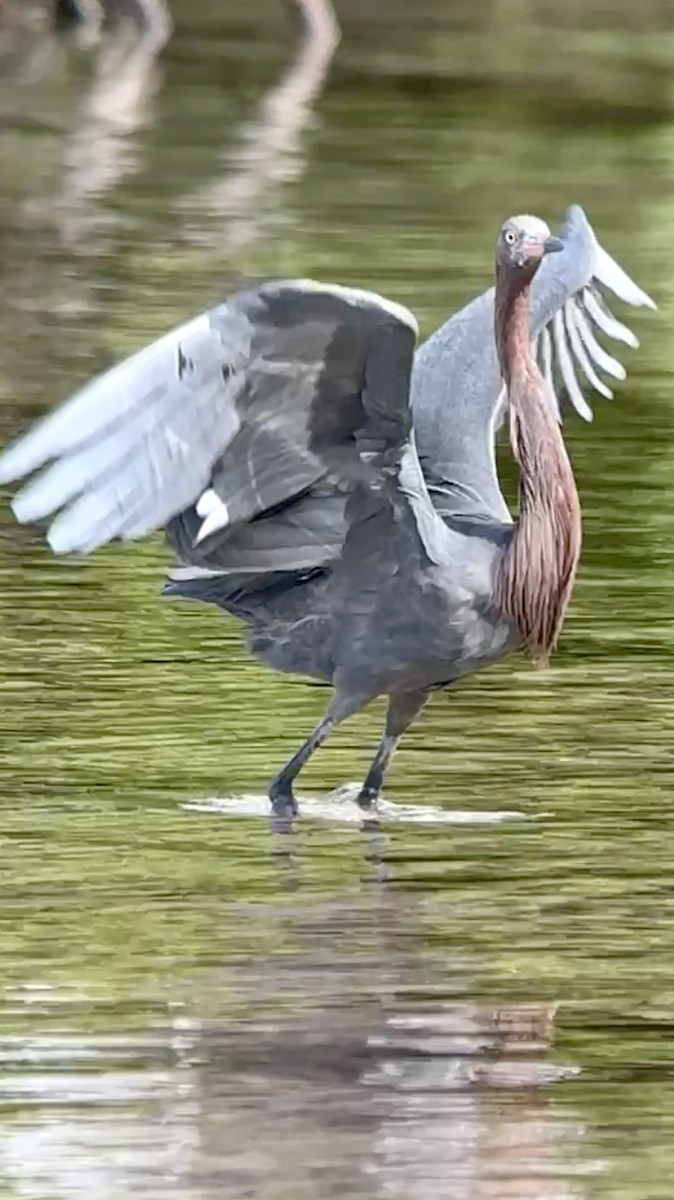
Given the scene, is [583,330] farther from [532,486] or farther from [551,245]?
[551,245]

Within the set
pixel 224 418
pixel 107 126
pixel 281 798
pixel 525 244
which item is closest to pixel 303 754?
pixel 281 798

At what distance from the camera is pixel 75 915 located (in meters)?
6.66

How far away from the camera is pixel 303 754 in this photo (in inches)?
296

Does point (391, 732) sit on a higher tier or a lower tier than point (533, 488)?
lower

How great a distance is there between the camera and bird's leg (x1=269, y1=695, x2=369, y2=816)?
7504 mm

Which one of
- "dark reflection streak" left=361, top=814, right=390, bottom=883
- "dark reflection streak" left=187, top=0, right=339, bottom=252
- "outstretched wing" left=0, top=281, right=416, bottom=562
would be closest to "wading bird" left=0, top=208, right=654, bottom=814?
"outstretched wing" left=0, top=281, right=416, bottom=562

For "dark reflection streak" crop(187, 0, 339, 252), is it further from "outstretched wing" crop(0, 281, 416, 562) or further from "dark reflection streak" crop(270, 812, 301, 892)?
"outstretched wing" crop(0, 281, 416, 562)

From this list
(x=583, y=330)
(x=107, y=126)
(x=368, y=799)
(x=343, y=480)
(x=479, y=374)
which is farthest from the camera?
(x=107, y=126)

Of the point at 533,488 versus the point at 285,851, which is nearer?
the point at 285,851

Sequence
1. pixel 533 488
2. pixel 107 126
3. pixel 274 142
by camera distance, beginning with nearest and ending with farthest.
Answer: pixel 533 488
pixel 274 142
pixel 107 126

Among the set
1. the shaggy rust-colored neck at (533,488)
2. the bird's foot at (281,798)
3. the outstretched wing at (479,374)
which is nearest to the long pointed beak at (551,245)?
the shaggy rust-colored neck at (533,488)

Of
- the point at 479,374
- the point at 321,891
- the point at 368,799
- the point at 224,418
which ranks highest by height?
the point at 224,418

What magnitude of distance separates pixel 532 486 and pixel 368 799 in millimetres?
763

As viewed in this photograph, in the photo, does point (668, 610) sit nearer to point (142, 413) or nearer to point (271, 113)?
point (142, 413)
